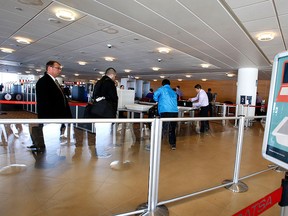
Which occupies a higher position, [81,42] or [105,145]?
[81,42]

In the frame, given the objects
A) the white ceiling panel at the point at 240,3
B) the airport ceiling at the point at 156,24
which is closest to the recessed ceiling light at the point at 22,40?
the airport ceiling at the point at 156,24

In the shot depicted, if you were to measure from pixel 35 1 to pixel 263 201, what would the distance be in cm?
424

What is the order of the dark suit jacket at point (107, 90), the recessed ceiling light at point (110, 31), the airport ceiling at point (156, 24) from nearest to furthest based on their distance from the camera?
the airport ceiling at point (156, 24) < the dark suit jacket at point (107, 90) < the recessed ceiling light at point (110, 31)

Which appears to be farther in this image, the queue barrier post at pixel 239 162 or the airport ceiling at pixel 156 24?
the airport ceiling at pixel 156 24

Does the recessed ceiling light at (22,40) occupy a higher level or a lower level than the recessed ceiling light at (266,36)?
higher

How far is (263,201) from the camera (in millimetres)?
1180

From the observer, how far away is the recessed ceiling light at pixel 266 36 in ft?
14.3

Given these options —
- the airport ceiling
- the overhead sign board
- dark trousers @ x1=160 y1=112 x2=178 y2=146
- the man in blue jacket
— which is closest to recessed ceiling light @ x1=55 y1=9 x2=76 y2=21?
the airport ceiling

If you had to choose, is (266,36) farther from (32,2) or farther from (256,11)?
(32,2)

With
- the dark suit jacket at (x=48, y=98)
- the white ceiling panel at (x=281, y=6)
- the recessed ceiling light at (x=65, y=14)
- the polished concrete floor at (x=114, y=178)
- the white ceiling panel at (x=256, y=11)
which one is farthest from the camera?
the recessed ceiling light at (x=65, y=14)

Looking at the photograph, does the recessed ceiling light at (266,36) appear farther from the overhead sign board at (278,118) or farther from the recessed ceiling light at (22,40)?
the recessed ceiling light at (22,40)

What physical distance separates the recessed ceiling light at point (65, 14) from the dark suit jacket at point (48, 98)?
5.72ft

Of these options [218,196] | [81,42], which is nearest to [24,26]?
[81,42]

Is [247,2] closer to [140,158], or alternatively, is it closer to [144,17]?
[144,17]
